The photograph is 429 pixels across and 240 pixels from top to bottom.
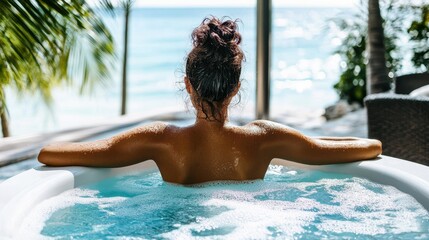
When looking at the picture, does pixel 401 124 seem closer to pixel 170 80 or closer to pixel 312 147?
pixel 312 147

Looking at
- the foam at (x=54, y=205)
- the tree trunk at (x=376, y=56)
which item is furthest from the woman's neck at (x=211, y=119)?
the tree trunk at (x=376, y=56)

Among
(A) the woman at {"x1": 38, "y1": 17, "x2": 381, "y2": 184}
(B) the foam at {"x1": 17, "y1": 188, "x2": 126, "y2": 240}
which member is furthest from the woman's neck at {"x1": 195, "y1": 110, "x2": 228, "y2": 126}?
(B) the foam at {"x1": 17, "y1": 188, "x2": 126, "y2": 240}

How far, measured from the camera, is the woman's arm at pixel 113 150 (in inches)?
76.4

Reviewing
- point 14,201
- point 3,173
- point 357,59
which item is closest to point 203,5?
point 357,59

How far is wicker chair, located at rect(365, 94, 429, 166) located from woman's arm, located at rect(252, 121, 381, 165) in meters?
0.68

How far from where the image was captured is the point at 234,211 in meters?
1.76

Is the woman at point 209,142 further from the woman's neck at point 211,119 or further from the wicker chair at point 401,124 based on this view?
the wicker chair at point 401,124

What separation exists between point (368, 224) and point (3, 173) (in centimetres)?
230

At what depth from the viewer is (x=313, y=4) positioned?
85.9ft

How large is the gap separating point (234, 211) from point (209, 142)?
259mm

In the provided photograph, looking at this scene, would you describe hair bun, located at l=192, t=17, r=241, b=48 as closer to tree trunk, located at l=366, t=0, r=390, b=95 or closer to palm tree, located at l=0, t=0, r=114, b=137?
palm tree, located at l=0, t=0, r=114, b=137

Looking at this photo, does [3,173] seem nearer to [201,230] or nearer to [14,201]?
[14,201]

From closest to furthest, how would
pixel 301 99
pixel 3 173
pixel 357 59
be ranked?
pixel 3 173, pixel 357 59, pixel 301 99

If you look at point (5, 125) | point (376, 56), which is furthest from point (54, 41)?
point (376, 56)
